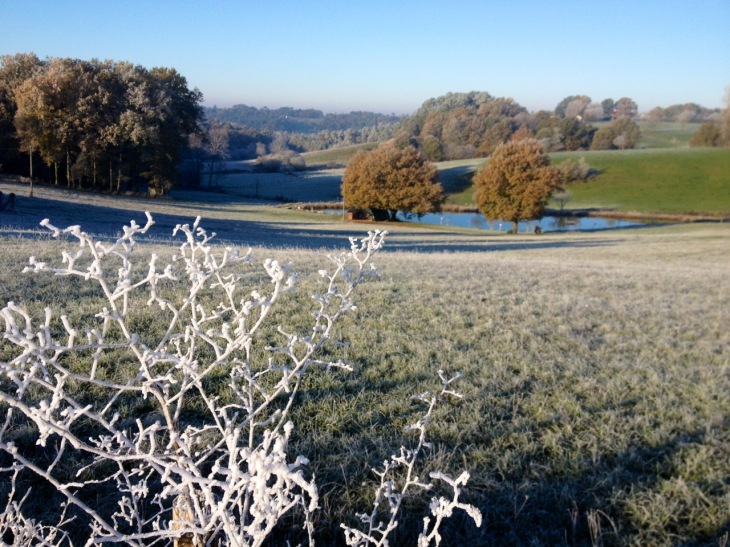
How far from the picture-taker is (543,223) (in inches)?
1818

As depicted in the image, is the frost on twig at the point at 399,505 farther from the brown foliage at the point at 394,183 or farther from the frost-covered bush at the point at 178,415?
the brown foliage at the point at 394,183

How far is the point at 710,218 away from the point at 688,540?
5238 cm

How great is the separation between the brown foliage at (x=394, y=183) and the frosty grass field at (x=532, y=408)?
3299cm

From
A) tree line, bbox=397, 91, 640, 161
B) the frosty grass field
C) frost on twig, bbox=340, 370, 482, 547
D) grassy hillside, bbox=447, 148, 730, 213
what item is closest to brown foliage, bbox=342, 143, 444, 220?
grassy hillside, bbox=447, 148, 730, 213

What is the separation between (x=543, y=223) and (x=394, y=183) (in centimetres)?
1681

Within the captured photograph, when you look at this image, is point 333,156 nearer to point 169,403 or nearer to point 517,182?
point 517,182

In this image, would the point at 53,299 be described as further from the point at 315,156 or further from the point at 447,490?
the point at 315,156

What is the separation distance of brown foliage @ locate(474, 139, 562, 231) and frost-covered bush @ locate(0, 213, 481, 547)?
3358cm

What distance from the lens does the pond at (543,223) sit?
141 ft

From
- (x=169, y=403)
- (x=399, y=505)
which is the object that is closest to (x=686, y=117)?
(x=399, y=505)

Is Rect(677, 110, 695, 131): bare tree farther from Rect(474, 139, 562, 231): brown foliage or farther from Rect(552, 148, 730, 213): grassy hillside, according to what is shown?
Rect(474, 139, 562, 231): brown foliage

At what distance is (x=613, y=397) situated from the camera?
408cm

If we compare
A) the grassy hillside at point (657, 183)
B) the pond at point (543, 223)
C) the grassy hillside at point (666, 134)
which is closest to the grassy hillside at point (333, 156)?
the grassy hillside at point (657, 183)

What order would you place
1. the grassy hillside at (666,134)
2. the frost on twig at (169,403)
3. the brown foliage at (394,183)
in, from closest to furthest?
the frost on twig at (169,403)
the brown foliage at (394,183)
the grassy hillside at (666,134)
